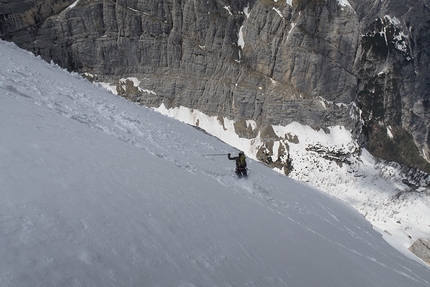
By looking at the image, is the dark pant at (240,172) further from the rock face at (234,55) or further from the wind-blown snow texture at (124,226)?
the rock face at (234,55)

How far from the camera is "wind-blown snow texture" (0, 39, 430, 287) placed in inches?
110

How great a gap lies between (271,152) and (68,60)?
47.4 m

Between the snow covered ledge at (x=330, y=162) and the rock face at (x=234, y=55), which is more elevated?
the rock face at (x=234, y=55)

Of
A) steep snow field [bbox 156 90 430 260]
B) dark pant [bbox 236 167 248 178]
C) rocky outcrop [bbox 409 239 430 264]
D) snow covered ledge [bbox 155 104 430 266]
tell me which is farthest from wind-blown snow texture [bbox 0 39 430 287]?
snow covered ledge [bbox 155 104 430 266]

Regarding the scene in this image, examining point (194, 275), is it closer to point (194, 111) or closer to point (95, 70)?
point (194, 111)

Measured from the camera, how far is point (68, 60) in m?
57.8

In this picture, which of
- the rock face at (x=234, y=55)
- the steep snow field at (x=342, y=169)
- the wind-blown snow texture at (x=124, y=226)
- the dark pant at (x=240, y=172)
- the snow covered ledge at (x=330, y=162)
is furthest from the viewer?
the rock face at (x=234, y=55)

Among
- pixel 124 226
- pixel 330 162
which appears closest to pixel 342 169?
pixel 330 162

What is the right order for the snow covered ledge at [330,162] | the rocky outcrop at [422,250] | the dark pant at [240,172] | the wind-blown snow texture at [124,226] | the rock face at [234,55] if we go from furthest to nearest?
1. the rock face at [234,55]
2. the snow covered ledge at [330,162]
3. the rocky outcrop at [422,250]
4. the dark pant at [240,172]
5. the wind-blown snow texture at [124,226]

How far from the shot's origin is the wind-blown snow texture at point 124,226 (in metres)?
2.81

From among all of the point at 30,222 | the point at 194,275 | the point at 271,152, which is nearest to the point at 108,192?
the point at 30,222

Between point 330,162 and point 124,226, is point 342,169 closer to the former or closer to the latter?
point 330,162

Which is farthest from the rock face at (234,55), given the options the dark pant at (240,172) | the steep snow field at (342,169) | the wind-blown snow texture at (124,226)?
the wind-blown snow texture at (124,226)

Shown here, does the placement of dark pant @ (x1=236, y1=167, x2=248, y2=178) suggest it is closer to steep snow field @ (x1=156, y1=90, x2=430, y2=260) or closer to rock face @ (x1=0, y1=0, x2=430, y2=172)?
steep snow field @ (x1=156, y1=90, x2=430, y2=260)
